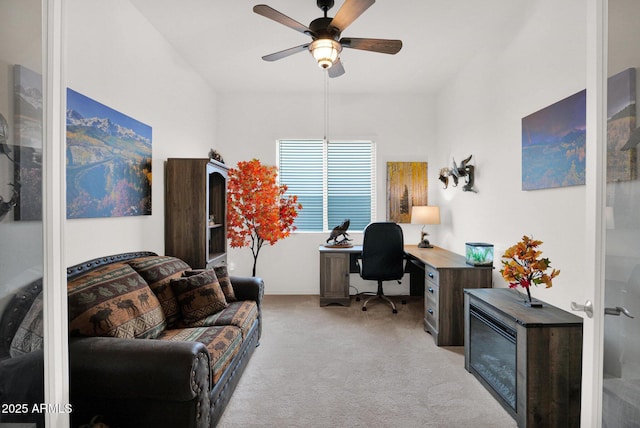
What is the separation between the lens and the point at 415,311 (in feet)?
13.8

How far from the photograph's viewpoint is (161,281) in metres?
2.44

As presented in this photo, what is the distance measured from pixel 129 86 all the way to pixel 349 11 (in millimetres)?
1758

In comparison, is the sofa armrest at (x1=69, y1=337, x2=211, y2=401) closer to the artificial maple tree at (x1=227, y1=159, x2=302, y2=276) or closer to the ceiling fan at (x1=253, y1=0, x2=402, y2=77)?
the ceiling fan at (x1=253, y1=0, x2=402, y2=77)

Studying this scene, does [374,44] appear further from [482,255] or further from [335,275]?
[335,275]

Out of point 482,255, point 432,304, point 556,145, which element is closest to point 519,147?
point 556,145

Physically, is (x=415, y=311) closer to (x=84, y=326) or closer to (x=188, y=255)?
(x=188, y=255)

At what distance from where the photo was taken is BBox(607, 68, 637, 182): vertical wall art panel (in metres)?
1.09

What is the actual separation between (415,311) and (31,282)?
391 cm

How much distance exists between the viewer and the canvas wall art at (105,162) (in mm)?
2039

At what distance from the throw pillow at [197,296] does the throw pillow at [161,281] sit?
46 millimetres

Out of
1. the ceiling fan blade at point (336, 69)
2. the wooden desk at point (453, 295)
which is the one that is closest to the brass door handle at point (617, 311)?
the wooden desk at point (453, 295)

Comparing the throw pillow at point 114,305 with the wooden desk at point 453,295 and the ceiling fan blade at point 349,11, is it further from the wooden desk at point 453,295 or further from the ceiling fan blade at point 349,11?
the wooden desk at point 453,295

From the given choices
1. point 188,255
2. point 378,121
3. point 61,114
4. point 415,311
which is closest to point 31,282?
point 61,114

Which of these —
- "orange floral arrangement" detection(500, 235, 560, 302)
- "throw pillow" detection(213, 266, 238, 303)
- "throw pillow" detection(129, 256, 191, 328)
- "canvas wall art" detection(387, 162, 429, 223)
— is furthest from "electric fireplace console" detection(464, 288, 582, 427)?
"canvas wall art" detection(387, 162, 429, 223)
